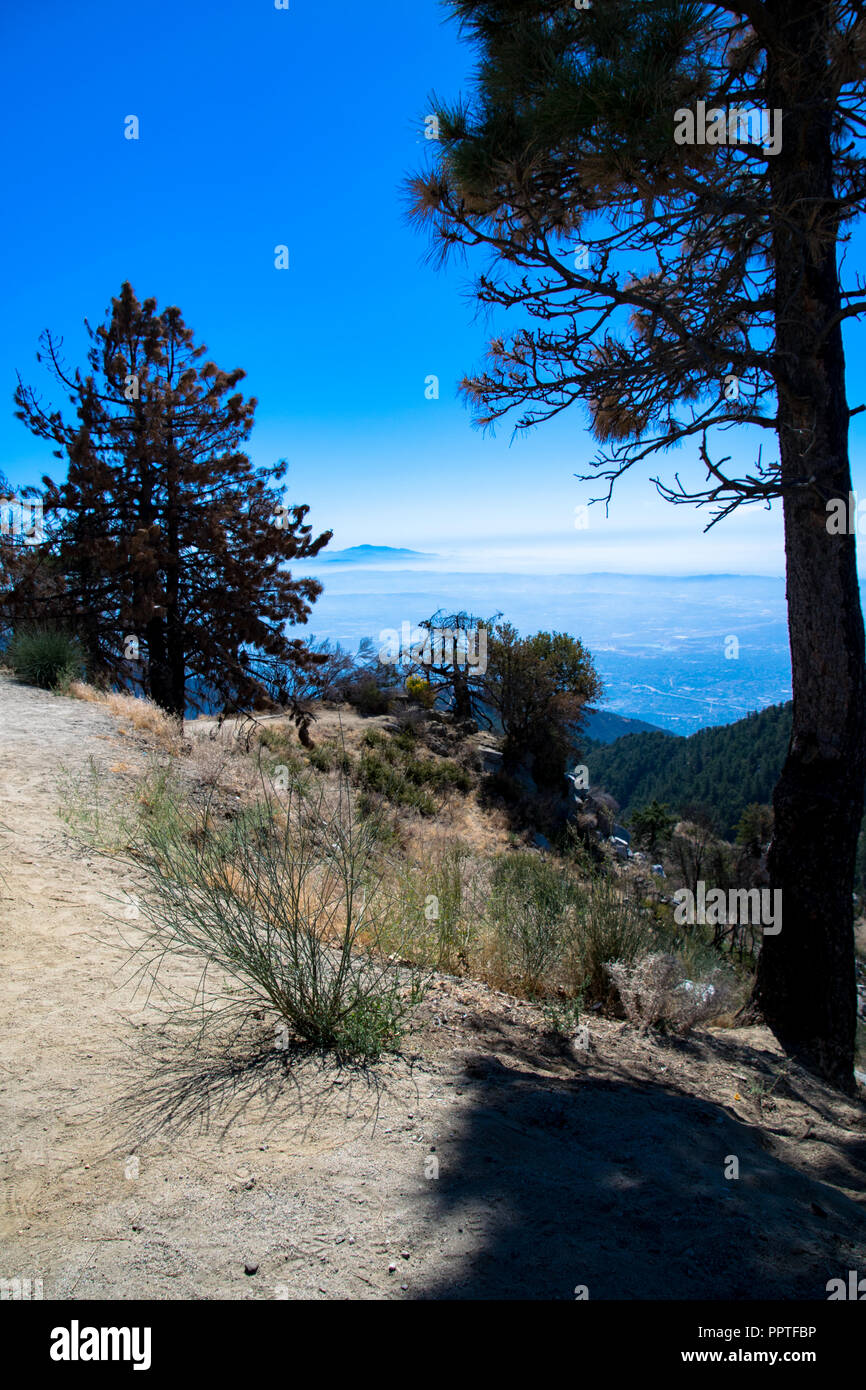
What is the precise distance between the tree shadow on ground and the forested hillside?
4333cm

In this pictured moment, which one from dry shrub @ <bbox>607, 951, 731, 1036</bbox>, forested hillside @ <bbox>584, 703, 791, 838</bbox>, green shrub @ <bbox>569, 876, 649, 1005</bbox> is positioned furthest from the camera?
forested hillside @ <bbox>584, 703, 791, 838</bbox>

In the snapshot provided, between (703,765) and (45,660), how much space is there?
2051 inches

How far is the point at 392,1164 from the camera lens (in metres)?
2.32

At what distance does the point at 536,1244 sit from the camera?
1995 mm

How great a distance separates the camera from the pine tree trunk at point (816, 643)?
4785 millimetres

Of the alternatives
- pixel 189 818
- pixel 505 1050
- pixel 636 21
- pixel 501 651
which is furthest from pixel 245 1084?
pixel 501 651

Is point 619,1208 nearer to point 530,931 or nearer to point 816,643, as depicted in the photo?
point 530,931

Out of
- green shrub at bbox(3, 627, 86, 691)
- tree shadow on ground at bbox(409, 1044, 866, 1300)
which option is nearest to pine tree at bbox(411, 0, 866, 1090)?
tree shadow on ground at bbox(409, 1044, 866, 1300)

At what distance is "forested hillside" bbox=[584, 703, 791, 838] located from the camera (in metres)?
48.8

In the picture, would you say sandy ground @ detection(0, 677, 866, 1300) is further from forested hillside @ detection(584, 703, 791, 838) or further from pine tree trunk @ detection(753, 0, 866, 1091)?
forested hillside @ detection(584, 703, 791, 838)

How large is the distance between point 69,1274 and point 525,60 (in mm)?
6320

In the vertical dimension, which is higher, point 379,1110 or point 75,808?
point 75,808

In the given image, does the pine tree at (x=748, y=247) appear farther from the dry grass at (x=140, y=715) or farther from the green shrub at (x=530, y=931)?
the dry grass at (x=140, y=715)
